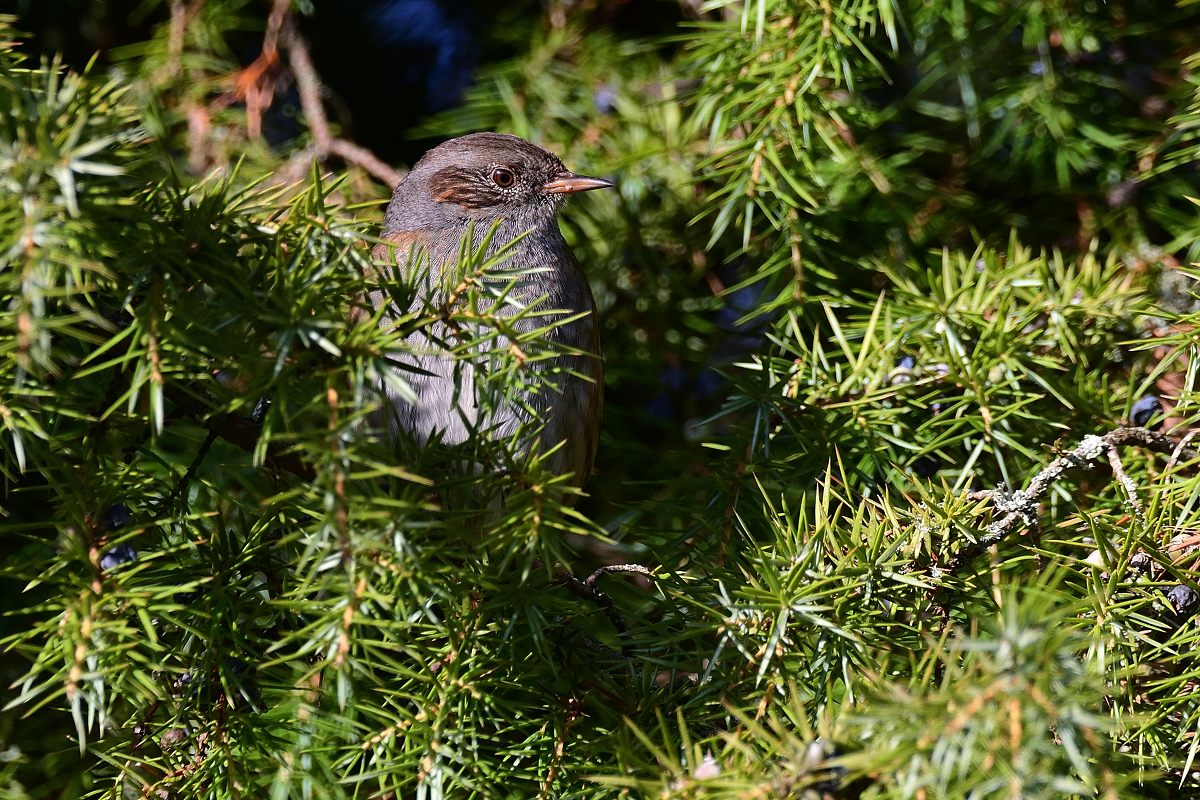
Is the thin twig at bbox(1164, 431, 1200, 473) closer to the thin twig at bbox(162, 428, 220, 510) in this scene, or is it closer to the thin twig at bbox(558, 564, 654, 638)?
the thin twig at bbox(558, 564, 654, 638)

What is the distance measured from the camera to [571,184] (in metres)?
3.00

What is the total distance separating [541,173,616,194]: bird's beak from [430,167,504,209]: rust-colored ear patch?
0.49ft

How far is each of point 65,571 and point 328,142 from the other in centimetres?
212

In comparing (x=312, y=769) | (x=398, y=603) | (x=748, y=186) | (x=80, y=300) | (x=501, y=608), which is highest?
(x=80, y=300)

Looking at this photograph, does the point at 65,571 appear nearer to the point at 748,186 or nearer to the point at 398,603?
the point at 398,603

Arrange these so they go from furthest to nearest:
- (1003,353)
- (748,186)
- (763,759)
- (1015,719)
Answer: (748,186) < (1003,353) < (763,759) < (1015,719)

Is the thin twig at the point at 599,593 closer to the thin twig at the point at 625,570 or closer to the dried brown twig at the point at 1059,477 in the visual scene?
the thin twig at the point at 625,570

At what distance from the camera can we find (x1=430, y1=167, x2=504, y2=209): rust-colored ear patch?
307 cm

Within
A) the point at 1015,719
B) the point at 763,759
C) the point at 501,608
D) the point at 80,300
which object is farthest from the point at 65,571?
the point at 1015,719

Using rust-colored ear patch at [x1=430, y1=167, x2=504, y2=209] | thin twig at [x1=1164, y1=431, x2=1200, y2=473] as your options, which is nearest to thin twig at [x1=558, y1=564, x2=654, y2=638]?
thin twig at [x1=1164, y1=431, x2=1200, y2=473]

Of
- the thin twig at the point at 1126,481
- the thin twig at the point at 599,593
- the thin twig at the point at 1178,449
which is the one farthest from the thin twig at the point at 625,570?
the thin twig at the point at 1178,449

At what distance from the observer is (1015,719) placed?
1088 mm

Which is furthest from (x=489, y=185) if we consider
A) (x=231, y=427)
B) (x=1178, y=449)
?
(x=1178, y=449)

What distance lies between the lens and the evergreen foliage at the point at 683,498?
131 centimetres
